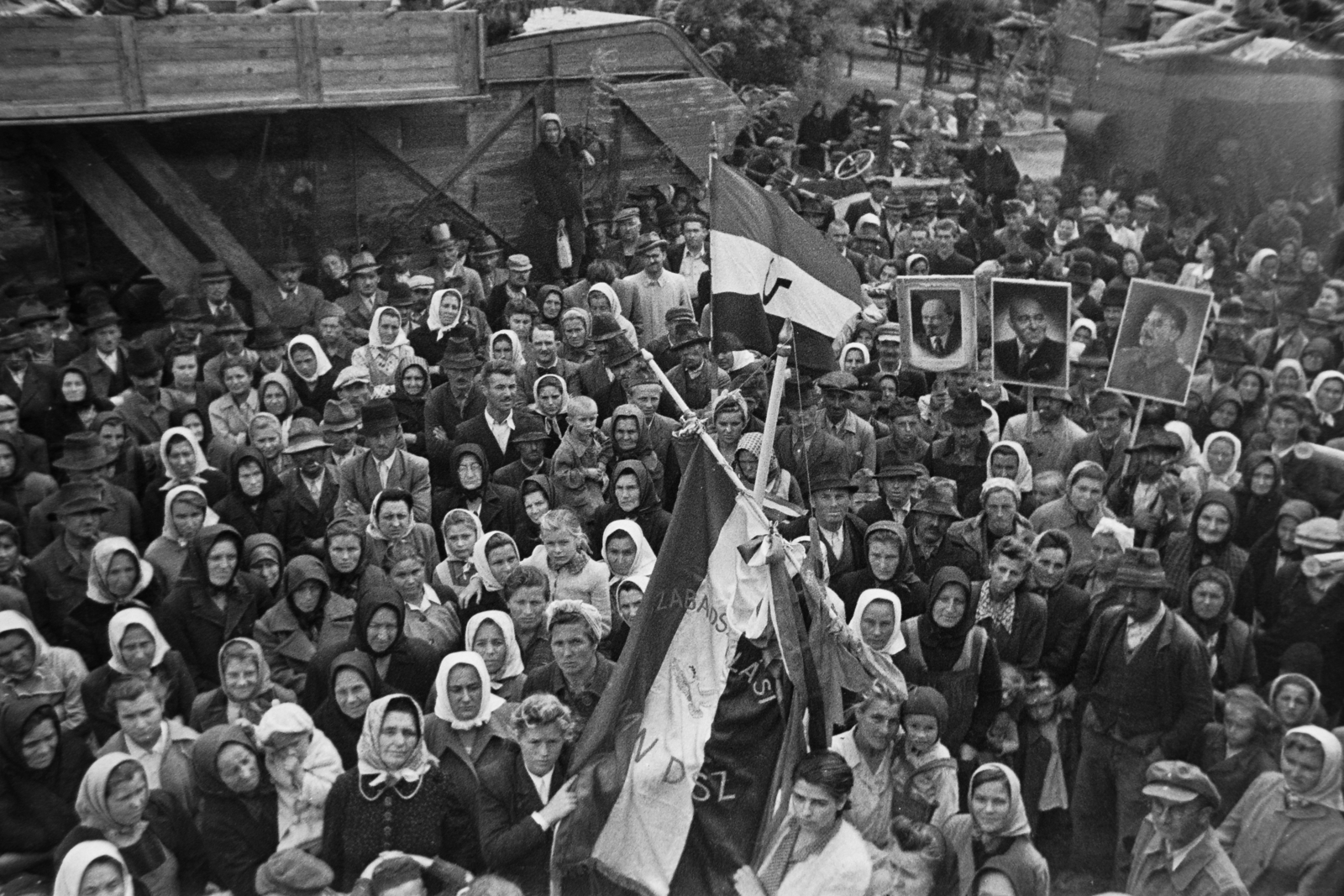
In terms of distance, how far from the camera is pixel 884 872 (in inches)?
226

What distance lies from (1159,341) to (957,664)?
3621 millimetres

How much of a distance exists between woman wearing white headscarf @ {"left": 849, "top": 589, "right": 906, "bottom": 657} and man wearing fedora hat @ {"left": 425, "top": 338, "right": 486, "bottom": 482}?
357 cm

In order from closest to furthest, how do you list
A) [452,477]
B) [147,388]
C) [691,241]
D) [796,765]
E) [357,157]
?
1. [796,765]
2. [452,477]
3. [147,388]
4. [691,241]
5. [357,157]

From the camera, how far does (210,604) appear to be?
748cm

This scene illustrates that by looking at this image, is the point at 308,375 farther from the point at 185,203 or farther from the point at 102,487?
the point at 185,203

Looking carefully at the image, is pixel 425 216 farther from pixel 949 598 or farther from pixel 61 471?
pixel 949 598

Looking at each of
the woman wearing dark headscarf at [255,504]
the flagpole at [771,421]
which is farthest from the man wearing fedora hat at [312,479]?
the flagpole at [771,421]

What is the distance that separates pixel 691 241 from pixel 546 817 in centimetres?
866

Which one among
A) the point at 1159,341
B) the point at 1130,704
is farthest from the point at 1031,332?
the point at 1130,704

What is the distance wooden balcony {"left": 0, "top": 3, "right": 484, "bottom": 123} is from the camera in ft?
39.4

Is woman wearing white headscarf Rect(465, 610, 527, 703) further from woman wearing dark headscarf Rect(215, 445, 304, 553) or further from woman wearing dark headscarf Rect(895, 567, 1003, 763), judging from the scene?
woman wearing dark headscarf Rect(215, 445, 304, 553)

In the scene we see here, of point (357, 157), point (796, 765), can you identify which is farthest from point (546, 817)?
point (357, 157)

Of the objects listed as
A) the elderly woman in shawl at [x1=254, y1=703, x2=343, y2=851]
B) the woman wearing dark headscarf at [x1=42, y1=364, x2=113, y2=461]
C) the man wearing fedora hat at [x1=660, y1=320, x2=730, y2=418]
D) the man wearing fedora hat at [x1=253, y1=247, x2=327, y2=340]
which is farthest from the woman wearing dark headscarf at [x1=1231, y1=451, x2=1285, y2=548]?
the man wearing fedora hat at [x1=253, y1=247, x2=327, y2=340]

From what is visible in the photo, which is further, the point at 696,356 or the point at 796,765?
the point at 696,356
